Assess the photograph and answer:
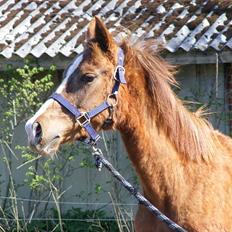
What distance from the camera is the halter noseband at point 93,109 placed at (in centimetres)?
438

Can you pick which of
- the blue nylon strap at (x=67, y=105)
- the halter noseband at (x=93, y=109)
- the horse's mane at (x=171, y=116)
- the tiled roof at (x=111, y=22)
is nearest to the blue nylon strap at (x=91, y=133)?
the halter noseband at (x=93, y=109)

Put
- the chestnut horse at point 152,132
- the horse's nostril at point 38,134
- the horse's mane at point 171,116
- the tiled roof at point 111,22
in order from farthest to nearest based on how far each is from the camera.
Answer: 1. the tiled roof at point 111,22
2. the horse's mane at point 171,116
3. the chestnut horse at point 152,132
4. the horse's nostril at point 38,134

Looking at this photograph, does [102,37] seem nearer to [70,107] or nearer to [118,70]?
[118,70]

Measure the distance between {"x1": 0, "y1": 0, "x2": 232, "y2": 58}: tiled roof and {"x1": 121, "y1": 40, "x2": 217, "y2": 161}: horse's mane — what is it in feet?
11.9

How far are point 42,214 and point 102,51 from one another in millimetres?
5184

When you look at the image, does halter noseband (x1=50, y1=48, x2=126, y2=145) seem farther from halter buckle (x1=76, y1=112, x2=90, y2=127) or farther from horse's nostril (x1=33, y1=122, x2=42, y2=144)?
horse's nostril (x1=33, y1=122, x2=42, y2=144)

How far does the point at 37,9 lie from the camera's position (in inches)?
402

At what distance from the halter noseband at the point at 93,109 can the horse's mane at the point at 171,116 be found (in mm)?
175

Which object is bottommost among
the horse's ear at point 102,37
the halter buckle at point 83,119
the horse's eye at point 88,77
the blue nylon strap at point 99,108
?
the halter buckle at point 83,119

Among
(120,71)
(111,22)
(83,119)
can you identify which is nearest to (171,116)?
(120,71)

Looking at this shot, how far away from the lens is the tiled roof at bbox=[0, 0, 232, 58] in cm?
854

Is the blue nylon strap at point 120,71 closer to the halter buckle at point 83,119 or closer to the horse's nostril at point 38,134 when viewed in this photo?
the halter buckle at point 83,119

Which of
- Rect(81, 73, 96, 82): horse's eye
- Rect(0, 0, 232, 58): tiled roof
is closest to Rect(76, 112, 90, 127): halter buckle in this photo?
Rect(81, 73, 96, 82): horse's eye

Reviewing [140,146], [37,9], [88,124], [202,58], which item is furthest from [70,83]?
[37,9]
